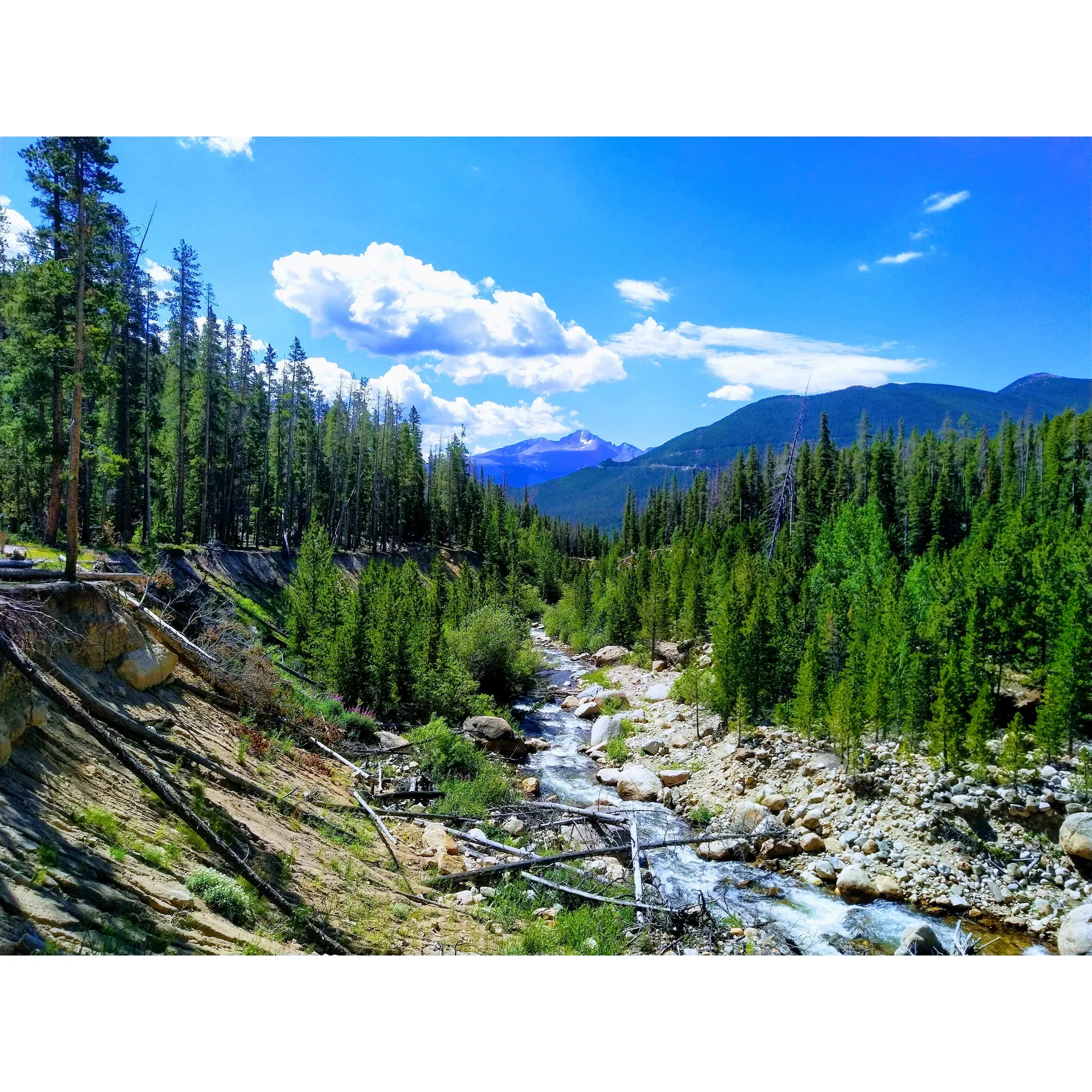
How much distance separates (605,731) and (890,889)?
33.7 ft

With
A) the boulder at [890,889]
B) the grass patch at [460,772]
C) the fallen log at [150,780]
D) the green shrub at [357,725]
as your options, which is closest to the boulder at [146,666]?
the fallen log at [150,780]

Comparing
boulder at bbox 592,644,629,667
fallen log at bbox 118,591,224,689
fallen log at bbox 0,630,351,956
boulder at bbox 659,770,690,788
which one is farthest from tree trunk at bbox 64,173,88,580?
boulder at bbox 592,644,629,667

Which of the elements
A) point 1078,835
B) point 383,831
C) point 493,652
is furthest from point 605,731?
point 383,831

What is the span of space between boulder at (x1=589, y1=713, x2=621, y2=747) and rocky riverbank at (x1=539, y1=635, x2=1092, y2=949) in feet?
3.41

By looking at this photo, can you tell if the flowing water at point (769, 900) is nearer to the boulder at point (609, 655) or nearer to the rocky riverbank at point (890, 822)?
the rocky riverbank at point (890, 822)

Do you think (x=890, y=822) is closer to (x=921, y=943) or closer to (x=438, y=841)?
(x=921, y=943)

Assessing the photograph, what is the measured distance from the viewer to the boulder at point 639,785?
54.0 feet

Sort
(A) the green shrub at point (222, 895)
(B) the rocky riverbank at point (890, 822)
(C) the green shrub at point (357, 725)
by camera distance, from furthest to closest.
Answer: (C) the green shrub at point (357, 725), (B) the rocky riverbank at point (890, 822), (A) the green shrub at point (222, 895)

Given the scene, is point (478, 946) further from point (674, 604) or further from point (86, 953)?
point (674, 604)

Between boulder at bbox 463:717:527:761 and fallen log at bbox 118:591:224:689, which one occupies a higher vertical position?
fallen log at bbox 118:591:224:689

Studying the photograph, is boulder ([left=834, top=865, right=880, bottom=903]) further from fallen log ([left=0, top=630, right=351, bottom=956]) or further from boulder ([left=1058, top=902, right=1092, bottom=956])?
fallen log ([left=0, top=630, right=351, bottom=956])

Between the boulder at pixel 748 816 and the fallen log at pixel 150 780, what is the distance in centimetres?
1106

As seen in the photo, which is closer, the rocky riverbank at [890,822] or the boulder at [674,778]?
the rocky riverbank at [890,822]

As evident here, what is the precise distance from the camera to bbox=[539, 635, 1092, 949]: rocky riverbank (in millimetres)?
11406
